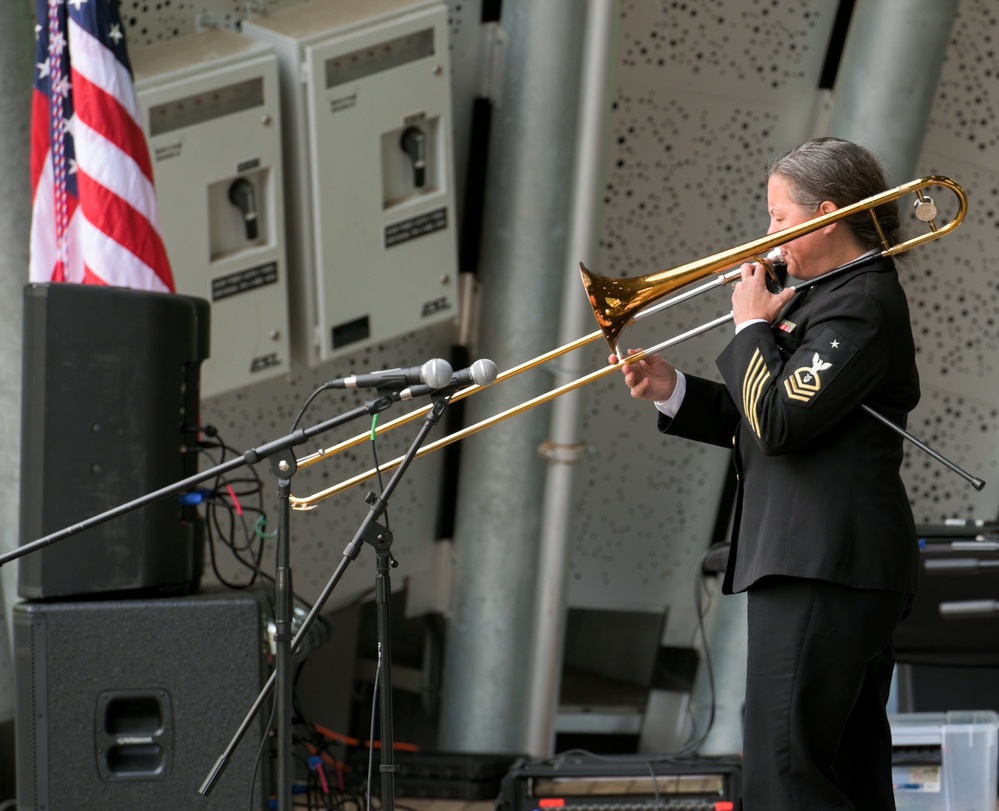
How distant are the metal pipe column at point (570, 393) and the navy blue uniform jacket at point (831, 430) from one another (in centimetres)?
176

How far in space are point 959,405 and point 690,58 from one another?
62.0 inches

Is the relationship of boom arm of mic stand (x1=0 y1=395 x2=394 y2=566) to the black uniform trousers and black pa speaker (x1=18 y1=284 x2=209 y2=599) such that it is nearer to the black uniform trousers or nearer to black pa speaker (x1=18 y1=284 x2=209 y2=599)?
black pa speaker (x1=18 y1=284 x2=209 y2=599)

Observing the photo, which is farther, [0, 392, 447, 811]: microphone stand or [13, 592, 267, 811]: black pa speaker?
[13, 592, 267, 811]: black pa speaker

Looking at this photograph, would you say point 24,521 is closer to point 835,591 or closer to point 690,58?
point 835,591

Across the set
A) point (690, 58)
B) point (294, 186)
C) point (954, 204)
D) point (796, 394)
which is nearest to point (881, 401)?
point (796, 394)

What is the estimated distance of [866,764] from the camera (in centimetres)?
221

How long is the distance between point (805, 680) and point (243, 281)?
6.53 ft

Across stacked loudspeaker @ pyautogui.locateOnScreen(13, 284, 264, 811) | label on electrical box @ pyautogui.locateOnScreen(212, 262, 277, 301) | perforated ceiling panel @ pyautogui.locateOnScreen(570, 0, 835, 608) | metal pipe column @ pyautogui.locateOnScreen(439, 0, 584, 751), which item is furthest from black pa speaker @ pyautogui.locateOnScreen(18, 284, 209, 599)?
perforated ceiling panel @ pyautogui.locateOnScreen(570, 0, 835, 608)

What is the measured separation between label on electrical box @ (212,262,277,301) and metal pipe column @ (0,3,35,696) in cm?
51

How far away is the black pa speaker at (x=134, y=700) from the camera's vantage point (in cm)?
259

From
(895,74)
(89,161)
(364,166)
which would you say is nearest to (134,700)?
(89,161)

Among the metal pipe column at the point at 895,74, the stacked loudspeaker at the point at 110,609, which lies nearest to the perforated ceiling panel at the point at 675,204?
the metal pipe column at the point at 895,74

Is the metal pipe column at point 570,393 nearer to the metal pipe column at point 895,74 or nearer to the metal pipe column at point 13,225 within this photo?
the metal pipe column at point 895,74

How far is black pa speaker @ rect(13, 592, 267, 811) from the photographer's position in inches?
102
